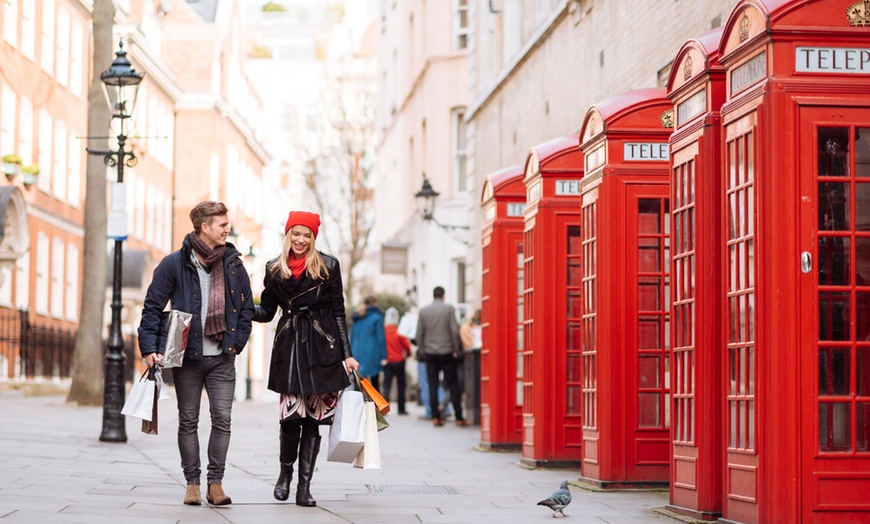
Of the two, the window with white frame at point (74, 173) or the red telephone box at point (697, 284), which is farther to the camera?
the window with white frame at point (74, 173)

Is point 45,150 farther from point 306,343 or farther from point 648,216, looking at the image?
point 306,343

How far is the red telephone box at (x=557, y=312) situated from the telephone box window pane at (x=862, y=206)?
598 cm

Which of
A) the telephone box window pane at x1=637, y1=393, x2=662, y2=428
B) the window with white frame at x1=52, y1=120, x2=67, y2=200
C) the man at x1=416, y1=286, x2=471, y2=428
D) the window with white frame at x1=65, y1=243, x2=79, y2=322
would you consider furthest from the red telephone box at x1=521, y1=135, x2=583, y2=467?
the window with white frame at x1=65, y1=243, x2=79, y2=322

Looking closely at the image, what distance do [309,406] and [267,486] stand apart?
5.96 ft

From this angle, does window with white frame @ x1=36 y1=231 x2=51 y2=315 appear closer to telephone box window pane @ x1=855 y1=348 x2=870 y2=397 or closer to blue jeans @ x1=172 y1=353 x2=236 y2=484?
blue jeans @ x1=172 y1=353 x2=236 y2=484

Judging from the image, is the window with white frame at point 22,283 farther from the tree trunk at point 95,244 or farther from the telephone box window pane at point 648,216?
the telephone box window pane at point 648,216

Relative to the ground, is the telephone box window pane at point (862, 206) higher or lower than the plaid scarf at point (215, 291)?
higher

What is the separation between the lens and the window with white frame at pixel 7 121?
120ft

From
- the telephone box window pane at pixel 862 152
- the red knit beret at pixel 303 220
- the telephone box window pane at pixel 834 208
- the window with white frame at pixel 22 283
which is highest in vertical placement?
the window with white frame at pixel 22 283

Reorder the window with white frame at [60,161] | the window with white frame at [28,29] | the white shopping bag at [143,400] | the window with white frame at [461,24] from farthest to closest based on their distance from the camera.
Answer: the window with white frame at [60,161]
the window with white frame at [28,29]
the window with white frame at [461,24]
the white shopping bag at [143,400]

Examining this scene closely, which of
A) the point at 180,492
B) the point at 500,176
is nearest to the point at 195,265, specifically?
the point at 180,492

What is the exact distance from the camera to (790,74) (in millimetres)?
7672

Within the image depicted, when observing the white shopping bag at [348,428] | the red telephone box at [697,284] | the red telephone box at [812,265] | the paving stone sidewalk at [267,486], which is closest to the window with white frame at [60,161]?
the paving stone sidewalk at [267,486]

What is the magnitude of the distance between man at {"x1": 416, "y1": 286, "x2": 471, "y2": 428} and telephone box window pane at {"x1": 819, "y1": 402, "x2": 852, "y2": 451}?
14848mm
